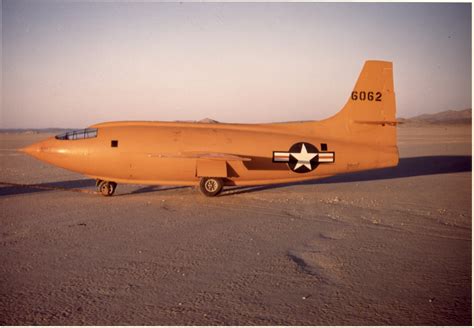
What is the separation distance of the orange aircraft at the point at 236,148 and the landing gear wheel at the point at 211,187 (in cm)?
3

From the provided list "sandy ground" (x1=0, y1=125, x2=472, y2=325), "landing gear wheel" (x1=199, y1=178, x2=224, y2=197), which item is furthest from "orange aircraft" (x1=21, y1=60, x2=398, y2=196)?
"sandy ground" (x1=0, y1=125, x2=472, y2=325)

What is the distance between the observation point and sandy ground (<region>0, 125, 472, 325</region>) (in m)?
5.24

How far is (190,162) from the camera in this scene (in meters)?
13.4

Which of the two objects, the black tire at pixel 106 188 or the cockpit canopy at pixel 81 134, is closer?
the black tire at pixel 106 188

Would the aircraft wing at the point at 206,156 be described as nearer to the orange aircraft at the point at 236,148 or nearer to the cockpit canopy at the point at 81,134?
the orange aircraft at the point at 236,148

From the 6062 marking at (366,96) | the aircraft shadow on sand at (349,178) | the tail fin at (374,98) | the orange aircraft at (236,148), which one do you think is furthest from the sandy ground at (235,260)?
the 6062 marking at (366,96)

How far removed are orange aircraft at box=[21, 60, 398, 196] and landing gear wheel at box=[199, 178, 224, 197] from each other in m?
0.03

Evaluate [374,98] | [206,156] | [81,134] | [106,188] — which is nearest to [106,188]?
[106,188]

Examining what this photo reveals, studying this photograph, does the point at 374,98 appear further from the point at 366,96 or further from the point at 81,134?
the point at 81,134

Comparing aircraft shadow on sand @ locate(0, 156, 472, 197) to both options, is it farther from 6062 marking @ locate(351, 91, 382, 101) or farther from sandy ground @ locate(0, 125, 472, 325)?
6062 marking @ locate(351, 91, 382, 101)

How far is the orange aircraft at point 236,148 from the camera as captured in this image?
13461 mm

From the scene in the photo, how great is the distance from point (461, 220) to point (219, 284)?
7.69 metres

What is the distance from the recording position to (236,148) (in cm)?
1373

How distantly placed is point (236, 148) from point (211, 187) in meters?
1.77
